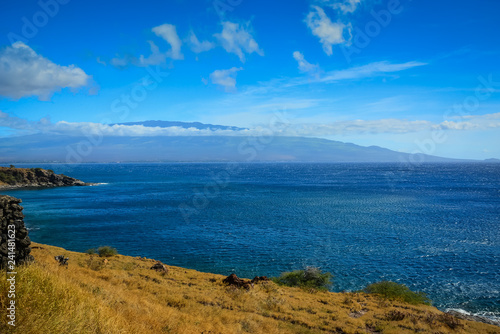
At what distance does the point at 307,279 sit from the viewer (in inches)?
1085

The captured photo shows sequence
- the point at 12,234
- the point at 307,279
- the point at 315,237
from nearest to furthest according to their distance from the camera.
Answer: the point at 12,234
the point at 307,279
the point at 315,237

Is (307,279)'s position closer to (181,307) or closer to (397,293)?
(397,293)

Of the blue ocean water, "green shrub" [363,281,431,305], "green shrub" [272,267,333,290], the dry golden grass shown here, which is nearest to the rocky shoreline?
the blue ocean water

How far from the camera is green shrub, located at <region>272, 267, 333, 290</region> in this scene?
27141 millimetres

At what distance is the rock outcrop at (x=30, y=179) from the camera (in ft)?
351

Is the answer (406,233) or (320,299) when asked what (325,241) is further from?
(320,299)

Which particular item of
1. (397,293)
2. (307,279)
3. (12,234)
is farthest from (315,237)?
(12,234)

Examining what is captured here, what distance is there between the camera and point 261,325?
15547mm

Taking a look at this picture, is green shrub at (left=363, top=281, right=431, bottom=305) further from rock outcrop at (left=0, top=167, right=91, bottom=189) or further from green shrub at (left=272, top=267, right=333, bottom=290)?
rock outcrop at (left=0, top=167, right=91, bottom=189)

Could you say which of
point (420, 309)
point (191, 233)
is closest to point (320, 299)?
point (420, 309)

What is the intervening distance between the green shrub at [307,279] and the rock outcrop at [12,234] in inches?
782

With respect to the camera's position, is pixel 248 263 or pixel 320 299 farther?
pixel 248 263

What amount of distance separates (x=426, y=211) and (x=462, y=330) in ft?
176

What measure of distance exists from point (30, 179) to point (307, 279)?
124405 mm
